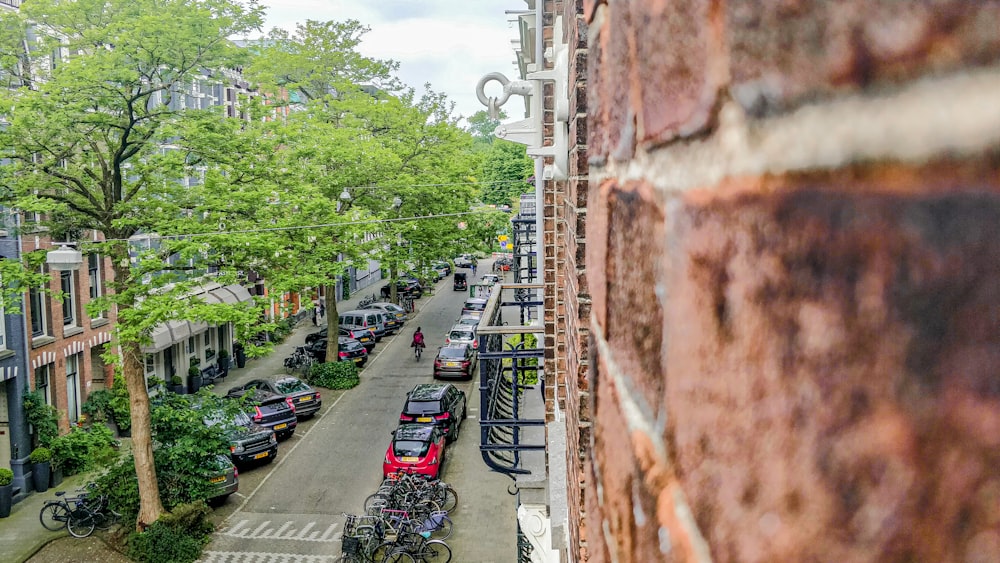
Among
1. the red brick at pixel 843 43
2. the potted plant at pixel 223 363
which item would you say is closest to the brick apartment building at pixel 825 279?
the red brick at pixel 843 43

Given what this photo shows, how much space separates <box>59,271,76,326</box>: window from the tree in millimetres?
5841

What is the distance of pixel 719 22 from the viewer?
455mm

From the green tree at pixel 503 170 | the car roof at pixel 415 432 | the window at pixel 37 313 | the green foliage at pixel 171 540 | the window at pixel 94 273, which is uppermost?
the green tree at pixel 503 170

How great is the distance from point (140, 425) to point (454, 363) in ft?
49.6

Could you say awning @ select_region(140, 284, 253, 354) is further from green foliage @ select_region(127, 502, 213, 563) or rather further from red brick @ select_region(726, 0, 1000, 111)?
red brick @ select_region(726, 0, 1000, 111)

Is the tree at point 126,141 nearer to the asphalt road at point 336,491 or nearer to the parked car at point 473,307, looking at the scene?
the asphalt road at point 336,491

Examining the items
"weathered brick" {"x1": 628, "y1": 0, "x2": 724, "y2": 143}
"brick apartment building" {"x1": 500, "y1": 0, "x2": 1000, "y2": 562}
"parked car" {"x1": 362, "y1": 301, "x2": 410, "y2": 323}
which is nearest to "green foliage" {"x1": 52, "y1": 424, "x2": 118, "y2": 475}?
"parked car" {"x1": 362, "y1": 301, "x2": 410, "y2": 323}

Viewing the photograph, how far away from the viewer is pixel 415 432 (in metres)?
20.5

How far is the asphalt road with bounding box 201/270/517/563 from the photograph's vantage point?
55.3ft

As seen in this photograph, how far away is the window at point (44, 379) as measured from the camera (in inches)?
827

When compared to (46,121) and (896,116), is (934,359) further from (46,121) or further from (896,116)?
(46,121)

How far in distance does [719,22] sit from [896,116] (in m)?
0.18

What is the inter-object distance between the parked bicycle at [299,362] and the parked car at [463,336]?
5181mm

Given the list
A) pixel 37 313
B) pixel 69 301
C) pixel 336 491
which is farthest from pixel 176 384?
pixel 336 491
